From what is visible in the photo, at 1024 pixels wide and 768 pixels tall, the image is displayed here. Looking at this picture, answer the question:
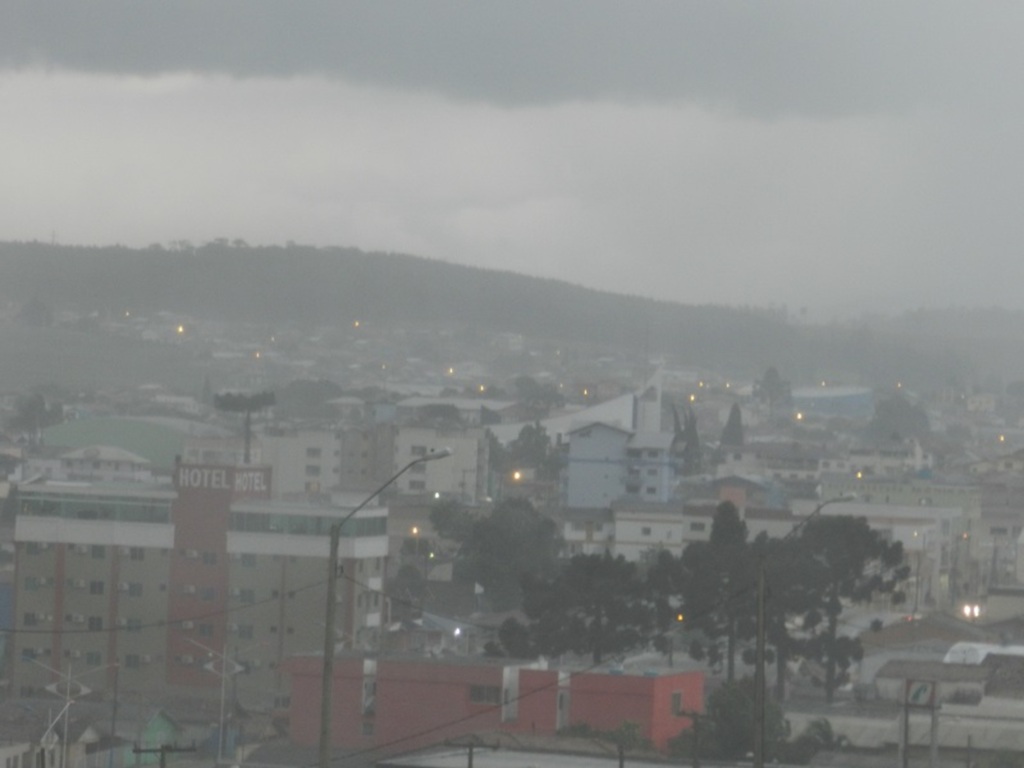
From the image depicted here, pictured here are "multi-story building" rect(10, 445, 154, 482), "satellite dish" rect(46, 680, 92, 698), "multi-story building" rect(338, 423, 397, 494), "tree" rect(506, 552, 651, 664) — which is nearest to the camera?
"tree" rect(506, 552, 651, 664)

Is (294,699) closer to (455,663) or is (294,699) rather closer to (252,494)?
(455,663)

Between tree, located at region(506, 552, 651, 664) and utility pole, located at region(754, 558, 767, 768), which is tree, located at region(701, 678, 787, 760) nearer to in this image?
tree, located at region(506, 552, 651, 664)

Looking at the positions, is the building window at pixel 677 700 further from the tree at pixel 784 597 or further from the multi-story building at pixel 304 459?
the multi-story building at pixel 304 459

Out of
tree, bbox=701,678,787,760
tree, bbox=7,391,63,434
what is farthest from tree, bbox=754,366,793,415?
tree, bbox=701,678,787,760

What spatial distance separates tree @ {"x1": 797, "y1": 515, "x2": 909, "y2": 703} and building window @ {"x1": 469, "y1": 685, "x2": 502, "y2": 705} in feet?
23.3

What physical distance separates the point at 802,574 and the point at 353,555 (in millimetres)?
7089

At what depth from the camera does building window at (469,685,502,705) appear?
25328 millimetres

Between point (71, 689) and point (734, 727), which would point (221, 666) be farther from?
point (734, 727)

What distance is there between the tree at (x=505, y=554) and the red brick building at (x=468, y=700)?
1773cm

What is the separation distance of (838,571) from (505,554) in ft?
45.0

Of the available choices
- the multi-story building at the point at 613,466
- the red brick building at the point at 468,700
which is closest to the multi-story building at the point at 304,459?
the multi-story building at the point at 613,466

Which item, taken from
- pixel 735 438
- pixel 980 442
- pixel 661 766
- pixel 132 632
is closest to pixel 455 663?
pixel 661 766

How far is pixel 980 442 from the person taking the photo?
123625mm

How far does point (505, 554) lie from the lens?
45.5m
